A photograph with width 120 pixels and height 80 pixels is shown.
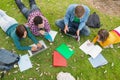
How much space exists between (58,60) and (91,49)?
1066 millimetres

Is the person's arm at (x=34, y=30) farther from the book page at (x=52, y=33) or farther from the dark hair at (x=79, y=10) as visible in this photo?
the dark hair at (x=79, y=10)

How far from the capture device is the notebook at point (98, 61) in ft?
26.0

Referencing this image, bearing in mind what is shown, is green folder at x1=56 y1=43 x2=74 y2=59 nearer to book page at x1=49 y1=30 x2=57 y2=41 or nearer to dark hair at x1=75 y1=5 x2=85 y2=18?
book page at x1=49 y1=30 x2=57 y2=41

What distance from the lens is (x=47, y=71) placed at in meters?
7.73

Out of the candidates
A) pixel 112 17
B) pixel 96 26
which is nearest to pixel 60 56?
pixel 96 26

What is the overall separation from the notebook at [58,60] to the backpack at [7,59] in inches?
41.1

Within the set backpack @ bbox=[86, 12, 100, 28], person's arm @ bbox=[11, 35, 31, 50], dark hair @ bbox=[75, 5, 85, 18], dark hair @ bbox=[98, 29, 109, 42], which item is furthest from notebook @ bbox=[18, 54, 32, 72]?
backpack @ bbox=[86, 12, 100, 28]

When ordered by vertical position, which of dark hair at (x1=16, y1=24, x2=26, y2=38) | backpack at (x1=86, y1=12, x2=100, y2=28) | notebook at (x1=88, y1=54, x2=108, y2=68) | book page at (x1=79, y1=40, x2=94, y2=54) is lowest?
notebook at (x1=88, y1=54, x2=108, y2=68)

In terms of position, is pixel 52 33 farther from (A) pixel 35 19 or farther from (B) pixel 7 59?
(B) pixel 7 59

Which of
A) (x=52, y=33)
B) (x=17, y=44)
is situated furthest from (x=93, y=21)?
(x=17, y=44)

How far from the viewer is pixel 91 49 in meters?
8.24

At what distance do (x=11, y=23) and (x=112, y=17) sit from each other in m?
3.34

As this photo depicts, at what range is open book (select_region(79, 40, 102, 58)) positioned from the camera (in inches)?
321

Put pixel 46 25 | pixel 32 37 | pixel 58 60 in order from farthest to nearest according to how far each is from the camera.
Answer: pixel 46 25 < pixel 32 37 < pixel 58 60
